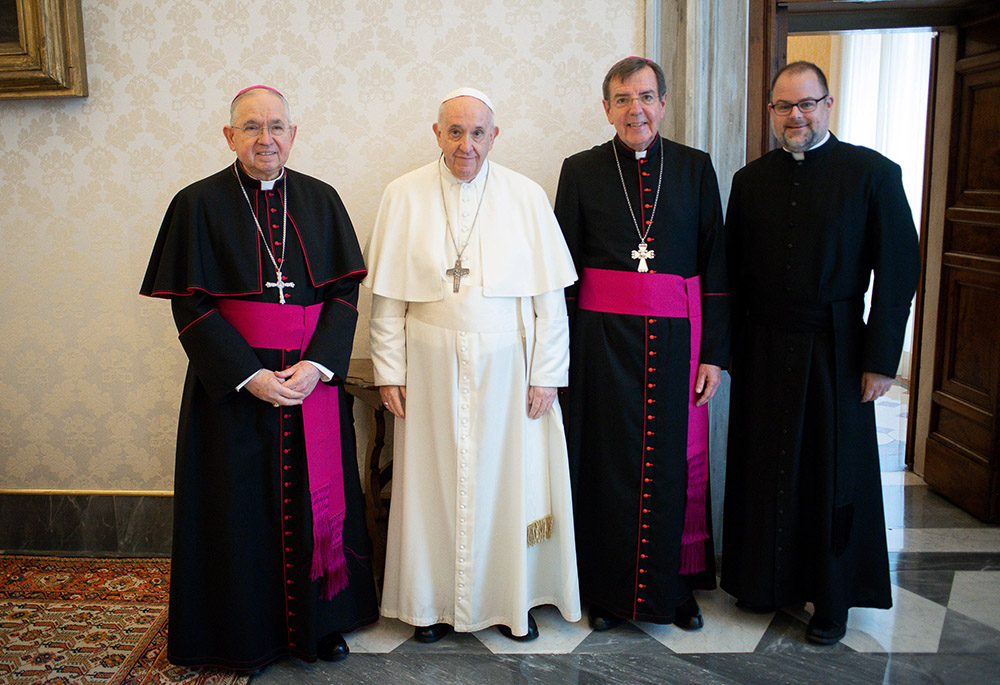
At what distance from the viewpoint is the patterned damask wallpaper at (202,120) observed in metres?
3.32

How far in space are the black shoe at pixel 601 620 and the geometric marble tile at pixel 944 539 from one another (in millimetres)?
1481

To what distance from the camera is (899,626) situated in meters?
3.02

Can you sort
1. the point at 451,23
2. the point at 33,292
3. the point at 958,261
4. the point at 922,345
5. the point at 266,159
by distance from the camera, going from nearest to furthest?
the point at 266,159
the point at 451,23
the point at 33,292
the point at 958,261
the point at 922,345

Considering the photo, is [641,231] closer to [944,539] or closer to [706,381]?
[706,381]

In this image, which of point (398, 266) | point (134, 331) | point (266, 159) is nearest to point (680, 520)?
point (398, 266)

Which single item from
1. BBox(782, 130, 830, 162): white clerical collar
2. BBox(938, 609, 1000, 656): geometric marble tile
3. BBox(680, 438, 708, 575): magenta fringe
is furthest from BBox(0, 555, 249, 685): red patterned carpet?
BBox(782, 130, 830, 162): white clerical collar

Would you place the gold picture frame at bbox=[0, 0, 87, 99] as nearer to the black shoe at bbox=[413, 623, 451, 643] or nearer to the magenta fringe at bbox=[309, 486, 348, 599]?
the magenta fringe at bbox=[309, 486, 348, 599]

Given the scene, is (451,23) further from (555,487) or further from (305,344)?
(555,487)

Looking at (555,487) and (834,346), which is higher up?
(834,346)

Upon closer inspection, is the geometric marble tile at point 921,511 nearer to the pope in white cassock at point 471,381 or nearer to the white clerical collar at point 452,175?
the pope in white cassock at point 471,381

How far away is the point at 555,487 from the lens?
2941 millimetres

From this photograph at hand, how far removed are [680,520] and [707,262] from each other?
2.91 feet

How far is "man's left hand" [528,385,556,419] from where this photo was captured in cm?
283

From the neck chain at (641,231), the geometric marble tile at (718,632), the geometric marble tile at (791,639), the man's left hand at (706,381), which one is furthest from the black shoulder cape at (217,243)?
the geometric marble tile at (791,639)
